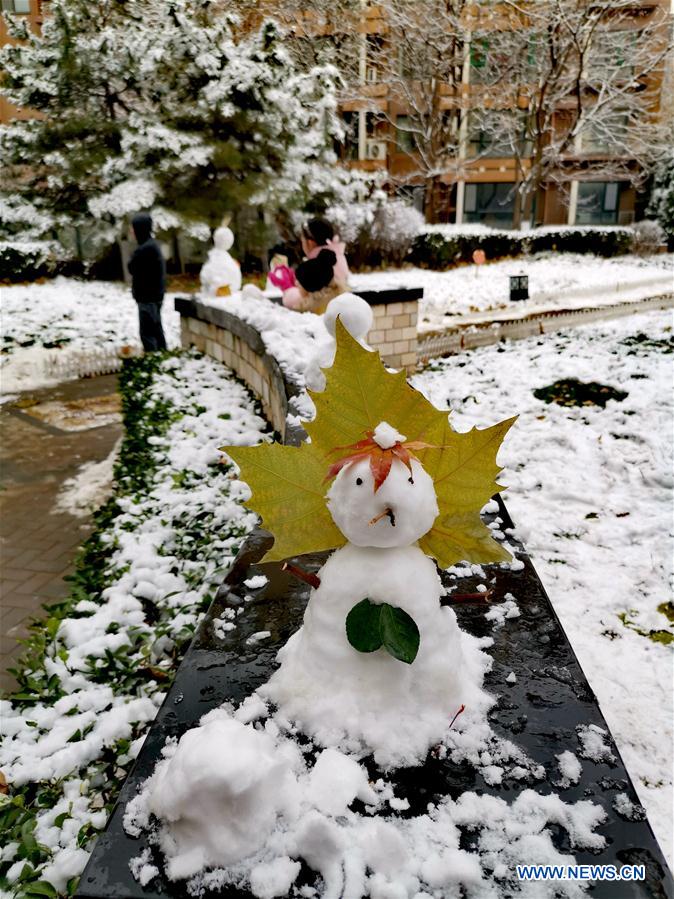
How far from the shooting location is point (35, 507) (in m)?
5.07

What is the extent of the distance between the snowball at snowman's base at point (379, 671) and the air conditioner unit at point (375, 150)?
99.0 feet

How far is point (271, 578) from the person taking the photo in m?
2.47

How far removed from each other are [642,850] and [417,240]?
1914cm

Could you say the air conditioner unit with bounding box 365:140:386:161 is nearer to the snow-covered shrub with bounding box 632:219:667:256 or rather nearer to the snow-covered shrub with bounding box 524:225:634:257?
the snow-covered shrub with bounding box 524:225:634:257

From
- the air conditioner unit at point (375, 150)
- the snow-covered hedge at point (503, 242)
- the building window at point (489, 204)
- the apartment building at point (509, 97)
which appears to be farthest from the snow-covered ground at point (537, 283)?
the building window at point (489, 204)

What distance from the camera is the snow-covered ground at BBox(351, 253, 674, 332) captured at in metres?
13.5

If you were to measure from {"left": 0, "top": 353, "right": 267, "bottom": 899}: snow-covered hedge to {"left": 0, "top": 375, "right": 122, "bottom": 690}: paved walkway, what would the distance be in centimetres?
21

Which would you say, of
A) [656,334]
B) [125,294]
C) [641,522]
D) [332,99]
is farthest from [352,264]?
[641,522]

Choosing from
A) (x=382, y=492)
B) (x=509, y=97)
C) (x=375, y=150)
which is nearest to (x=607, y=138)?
(x=509, y=97)

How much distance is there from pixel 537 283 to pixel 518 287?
4.78 m

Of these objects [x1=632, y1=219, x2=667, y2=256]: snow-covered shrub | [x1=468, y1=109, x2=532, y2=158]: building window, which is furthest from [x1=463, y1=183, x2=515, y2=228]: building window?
[x1=632, y1=219, x2=667, y2=256]: snow-covered shrub

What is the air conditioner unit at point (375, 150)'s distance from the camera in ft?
94.5

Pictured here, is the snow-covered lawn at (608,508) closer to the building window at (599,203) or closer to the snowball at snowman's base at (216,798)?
the snowball at snowman's base at (216,798)

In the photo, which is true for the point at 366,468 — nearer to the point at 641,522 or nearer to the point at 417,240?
the point at 641,522
